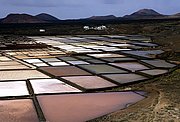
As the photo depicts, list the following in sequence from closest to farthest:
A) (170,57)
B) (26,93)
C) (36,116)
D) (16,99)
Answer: (36,116) → (16,99) → (26,93) → (170,57)

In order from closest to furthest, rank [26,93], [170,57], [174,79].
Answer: [26,93] < [174,79] < [170,57]

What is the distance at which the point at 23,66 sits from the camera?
727cm

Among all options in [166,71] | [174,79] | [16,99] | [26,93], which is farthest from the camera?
[166,71]

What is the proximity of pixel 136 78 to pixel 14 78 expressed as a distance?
2087 mm

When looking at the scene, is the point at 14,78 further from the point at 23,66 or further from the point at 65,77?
the point at 23,66

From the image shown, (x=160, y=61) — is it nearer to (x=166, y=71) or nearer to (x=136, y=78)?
(x=166, y=71)

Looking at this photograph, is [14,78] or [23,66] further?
[23,66]

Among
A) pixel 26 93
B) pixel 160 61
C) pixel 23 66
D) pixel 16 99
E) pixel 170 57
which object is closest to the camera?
A: pixel 16 99

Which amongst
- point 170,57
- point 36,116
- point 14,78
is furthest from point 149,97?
point 170,57

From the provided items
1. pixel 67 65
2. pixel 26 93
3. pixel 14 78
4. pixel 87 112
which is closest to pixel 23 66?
pixel 67 65

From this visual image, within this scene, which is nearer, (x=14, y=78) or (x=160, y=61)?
(x=14, y=78)

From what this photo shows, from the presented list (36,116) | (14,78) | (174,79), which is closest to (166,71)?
(174,79)

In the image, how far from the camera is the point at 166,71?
6484 mm

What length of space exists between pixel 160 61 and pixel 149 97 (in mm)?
3456
